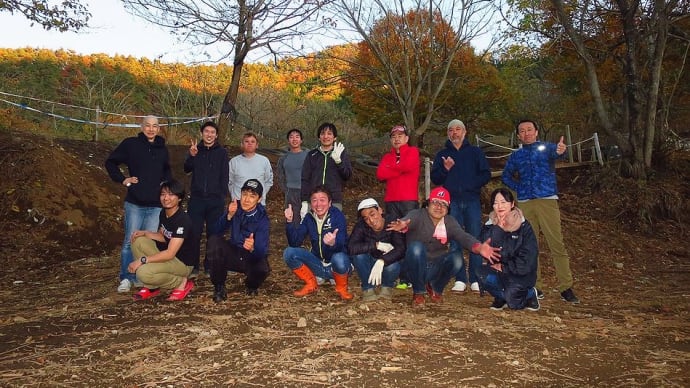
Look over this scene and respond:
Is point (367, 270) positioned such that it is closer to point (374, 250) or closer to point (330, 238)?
point (374, 250)

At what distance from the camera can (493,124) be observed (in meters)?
26.5

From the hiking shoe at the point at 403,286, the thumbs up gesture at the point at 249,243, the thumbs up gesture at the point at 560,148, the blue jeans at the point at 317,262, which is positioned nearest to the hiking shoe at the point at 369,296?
the blue jeans at the point at 317,262

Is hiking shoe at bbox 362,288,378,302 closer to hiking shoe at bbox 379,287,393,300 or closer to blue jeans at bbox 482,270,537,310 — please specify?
hiking shoe at bbox 379,287,393,300

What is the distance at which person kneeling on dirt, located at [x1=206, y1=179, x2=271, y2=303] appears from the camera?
460cm

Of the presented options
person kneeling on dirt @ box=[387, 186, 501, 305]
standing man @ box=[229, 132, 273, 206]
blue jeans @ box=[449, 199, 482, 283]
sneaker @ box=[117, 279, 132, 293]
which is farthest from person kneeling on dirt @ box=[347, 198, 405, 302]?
sneaker @ box=[117, 279, 132, 293]

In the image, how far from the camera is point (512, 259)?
14.2ft

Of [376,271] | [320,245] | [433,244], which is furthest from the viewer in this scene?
[320,245]

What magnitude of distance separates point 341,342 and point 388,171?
216 cm

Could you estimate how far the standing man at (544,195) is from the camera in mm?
4809

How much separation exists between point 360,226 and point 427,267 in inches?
27.8

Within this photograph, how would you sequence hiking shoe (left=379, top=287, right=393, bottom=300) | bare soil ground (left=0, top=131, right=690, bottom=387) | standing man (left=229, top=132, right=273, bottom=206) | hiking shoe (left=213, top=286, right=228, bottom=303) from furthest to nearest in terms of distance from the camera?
standing man (left=229, top=132, right=273, bottom=206), hiking shoe (left=379, top=287, right=393, bottom=300), hiking shoe (left=213, top=286, right=228, bottom=303), bare soil ground (left=0, top=131, right=690, bottom=387)

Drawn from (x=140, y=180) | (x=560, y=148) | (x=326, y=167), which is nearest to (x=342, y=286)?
(x=326, y=167)

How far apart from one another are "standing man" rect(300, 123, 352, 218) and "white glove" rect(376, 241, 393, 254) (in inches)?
30.2

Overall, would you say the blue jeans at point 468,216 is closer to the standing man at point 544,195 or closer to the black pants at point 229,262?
the standing man at point 544,195
